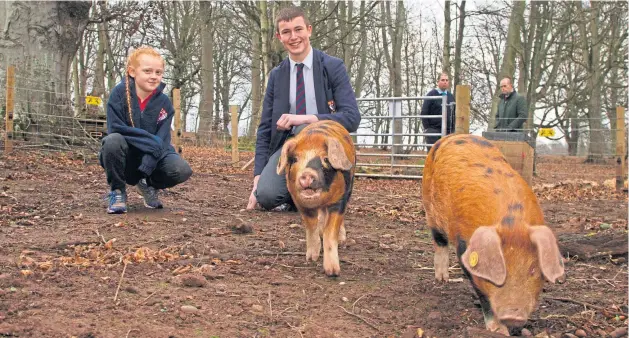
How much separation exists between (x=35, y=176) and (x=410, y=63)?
27.4 m

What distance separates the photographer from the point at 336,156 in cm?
363

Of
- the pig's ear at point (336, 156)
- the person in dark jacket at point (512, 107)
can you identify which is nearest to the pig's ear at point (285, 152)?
the pig's ear at point (336, 156)

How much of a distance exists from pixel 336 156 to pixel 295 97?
1872 mm

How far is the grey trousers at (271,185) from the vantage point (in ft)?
17.8

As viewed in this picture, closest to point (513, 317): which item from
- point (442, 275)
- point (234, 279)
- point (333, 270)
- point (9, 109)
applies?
point (442, 275)

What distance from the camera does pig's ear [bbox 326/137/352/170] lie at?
3621 millimetres

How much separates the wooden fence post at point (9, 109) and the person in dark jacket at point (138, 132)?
480 cm

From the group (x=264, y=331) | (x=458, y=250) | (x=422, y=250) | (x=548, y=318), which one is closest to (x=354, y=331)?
(x=264, y=331)

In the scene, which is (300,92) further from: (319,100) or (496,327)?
(496,327)

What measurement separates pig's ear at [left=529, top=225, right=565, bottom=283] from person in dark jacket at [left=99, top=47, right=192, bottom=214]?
11.6ft

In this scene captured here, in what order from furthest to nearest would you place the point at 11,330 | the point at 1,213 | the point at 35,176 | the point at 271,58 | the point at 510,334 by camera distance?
the point at 271,58 < the point at 35,176 < the point at 1,213 < the point at 510,334 < the point at 11,330

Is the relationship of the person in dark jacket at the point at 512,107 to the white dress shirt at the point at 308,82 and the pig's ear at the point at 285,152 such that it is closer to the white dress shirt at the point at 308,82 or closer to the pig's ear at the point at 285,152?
the white dress shirt at the point at 308,82

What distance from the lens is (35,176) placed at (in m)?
7.40

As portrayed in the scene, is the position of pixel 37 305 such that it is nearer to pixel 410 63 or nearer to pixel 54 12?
pixel 54 12
